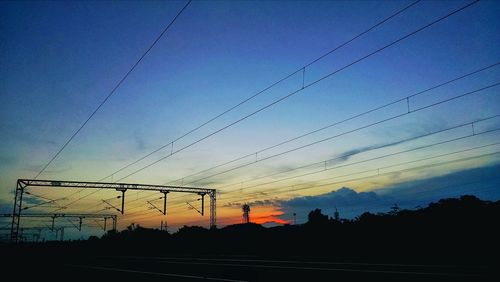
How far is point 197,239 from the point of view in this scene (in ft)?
151

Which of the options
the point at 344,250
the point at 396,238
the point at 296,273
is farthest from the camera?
the point at 344,250

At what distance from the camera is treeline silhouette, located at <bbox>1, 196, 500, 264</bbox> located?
21972 millimetres

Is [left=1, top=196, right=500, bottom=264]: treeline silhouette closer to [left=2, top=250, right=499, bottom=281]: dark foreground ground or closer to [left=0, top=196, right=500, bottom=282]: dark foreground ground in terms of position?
[left=0, top=196, right=500, bottom=282]: dark foreground ground

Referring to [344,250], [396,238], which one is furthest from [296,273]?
[396,238]

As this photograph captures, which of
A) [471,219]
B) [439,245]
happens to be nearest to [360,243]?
[439,245]

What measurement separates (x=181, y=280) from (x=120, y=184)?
104ft

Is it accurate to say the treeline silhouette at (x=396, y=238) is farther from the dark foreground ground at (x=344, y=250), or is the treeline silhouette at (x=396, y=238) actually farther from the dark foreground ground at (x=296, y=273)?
the dark foreground ground at (x=296, y=273)

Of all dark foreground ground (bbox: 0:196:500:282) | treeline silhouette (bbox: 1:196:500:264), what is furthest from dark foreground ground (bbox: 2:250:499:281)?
treeline silhouette (bbox: 1:196:500:264)

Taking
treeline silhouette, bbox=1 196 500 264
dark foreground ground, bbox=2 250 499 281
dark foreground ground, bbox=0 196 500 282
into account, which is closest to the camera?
dark foreground ground, bbox=2 250 499 281

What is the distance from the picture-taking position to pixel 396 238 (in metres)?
27.7

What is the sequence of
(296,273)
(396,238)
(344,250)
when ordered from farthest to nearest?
(344,250), (396,238), (296,273)

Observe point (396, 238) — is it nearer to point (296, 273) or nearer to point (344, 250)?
point (344, 250)

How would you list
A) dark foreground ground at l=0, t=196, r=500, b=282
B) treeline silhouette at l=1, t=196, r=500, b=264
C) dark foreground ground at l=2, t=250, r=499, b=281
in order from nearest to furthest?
dark foreground ground at l=2, t=250, r=499, b=281
dark foreground ground at l=0, t=196, r=500, b=282
treeline silhouette at l=1, t=196, r=500, b=264

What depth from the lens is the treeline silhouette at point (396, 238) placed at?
21972mm
